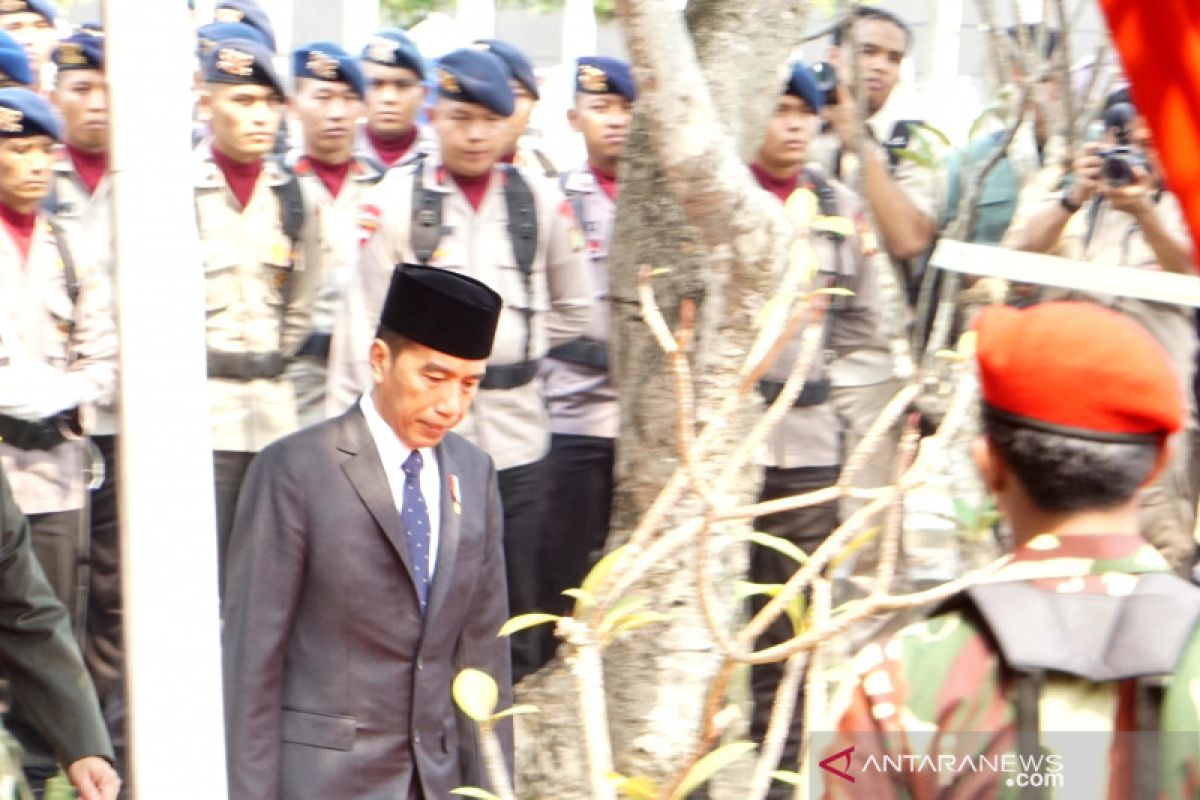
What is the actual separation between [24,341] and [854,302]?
8.07 feet

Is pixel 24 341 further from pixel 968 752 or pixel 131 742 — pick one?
pixel 968 752

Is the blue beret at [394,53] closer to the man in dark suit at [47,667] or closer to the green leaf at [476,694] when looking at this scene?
the man in dark suit at [47,667]

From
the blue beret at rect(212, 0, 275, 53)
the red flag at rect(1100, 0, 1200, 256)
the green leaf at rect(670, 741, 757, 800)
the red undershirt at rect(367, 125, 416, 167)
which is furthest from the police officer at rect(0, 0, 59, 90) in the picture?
the red flag at rect(1100, 0, 1200, 256)

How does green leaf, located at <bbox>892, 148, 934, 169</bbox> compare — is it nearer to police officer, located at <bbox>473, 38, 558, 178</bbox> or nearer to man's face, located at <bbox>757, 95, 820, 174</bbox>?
man's face, located at <bbox>757, 95, 820, 174</bbox>

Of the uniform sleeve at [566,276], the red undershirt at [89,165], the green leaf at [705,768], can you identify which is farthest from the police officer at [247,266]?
the green leaf at [705,768]

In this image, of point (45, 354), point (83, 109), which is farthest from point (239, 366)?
point (83, 109)

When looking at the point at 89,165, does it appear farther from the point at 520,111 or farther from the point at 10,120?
the point at 520,111

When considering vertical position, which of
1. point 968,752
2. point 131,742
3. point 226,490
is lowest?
point 226,490

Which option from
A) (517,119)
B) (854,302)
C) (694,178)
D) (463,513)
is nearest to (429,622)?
(463,513)

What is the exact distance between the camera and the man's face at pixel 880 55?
7.00 metres

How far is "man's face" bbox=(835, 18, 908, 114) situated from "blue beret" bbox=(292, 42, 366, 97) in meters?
1.78

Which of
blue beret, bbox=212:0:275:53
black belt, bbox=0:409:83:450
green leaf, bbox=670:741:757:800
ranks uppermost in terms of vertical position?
blue beret, bbox=212:0:275:53

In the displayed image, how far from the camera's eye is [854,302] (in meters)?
6.06

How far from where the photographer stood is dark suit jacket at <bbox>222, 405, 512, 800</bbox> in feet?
11.6
